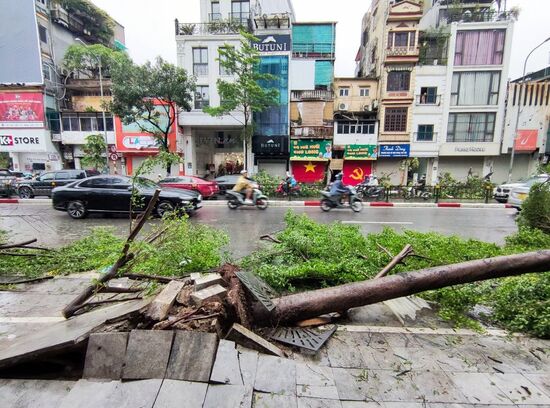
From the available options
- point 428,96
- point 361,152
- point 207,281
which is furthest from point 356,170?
point 207,281

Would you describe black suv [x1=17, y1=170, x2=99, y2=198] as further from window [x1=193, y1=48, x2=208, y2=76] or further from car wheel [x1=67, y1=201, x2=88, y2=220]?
window [x1=193, y1=48, x2=208, y2=76]

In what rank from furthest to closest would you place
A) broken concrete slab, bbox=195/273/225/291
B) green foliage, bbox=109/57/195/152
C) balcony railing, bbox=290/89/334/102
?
balcony railing, bbox=290/89/334/102 → green foliage, bbox=109/57/195/152 → broken concrete slab, bbox=195/273/225/291

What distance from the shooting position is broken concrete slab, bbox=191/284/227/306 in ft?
8.39

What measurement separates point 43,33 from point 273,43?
21.1 metres

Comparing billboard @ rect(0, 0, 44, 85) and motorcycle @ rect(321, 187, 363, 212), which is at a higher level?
billboard @ rect(0, 0, 44, 85)

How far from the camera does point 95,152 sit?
71.7 ft

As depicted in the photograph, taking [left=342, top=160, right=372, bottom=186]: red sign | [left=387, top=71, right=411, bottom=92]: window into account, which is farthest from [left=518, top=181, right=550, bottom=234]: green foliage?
[left=387, top=71, right=411, bottom=92]: window

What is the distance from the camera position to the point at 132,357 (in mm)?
2143

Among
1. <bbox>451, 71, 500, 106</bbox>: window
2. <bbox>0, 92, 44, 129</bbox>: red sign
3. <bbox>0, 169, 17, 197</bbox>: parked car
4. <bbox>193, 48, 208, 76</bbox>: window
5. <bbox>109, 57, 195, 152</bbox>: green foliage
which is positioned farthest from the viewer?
→ <bbox>0, 92, 44, 129</bbox>: red sign

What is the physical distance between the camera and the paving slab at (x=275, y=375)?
211 cm

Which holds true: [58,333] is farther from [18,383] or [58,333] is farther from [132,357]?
[132,357]

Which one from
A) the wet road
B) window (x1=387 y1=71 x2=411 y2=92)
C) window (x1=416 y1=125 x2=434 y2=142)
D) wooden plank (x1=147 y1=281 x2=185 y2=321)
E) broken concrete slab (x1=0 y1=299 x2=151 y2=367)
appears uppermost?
window (x1=387 y1=71 x2=411 y2=92)

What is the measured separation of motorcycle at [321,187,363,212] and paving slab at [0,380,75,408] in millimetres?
10397

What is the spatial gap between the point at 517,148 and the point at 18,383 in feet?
99.0
